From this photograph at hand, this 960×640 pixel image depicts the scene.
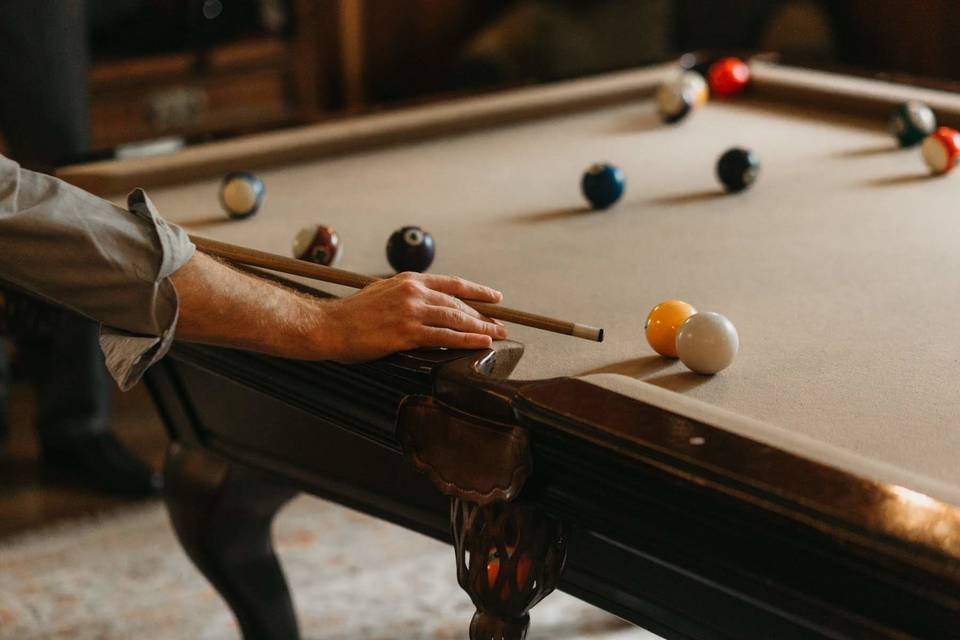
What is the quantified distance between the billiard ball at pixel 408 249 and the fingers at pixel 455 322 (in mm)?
270

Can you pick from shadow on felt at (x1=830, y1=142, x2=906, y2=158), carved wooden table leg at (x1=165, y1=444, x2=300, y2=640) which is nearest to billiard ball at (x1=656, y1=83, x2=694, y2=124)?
shadow on felt at (x1=830, y1=142, x2=906, y2=158)

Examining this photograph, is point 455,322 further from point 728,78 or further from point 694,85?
point 728,78

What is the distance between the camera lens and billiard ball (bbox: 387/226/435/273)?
1.45 metres

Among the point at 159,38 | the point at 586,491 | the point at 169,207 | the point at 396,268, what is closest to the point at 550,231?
the point at 396,268

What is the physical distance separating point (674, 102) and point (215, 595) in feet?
4.27

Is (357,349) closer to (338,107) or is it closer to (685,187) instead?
(685,187)

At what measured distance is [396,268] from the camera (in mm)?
1479

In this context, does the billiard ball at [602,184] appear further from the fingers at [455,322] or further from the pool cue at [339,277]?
the fingers at [455,322]

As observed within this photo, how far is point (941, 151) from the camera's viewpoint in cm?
185

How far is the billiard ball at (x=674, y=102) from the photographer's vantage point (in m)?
2.24

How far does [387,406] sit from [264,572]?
2.38 ft

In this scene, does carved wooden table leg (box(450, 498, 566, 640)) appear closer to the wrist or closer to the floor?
the wrist

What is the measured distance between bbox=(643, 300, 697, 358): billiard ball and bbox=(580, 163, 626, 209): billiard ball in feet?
1.78

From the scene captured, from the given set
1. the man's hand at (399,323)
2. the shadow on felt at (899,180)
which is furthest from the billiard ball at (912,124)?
the man's hand at (399,323)
